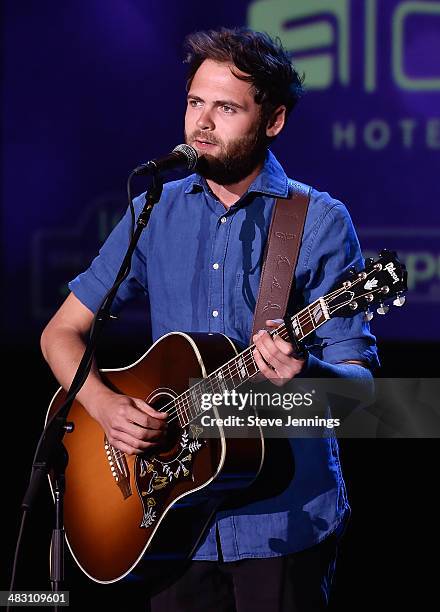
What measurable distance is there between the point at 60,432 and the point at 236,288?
2.27 ft

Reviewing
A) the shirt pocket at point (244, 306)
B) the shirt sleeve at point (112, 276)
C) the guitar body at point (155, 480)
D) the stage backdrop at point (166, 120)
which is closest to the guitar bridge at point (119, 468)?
the guitar body at point (155, 480)

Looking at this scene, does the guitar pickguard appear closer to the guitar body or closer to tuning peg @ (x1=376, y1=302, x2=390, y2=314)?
the guitar body

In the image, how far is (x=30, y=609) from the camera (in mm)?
4434

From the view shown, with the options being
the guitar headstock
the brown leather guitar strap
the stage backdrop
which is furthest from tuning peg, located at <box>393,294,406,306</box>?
the stage backdrop

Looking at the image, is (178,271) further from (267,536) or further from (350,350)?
(267,536)

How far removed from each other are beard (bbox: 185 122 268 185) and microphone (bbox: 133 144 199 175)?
0.35 ft

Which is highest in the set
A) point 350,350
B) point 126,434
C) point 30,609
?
point 350,350

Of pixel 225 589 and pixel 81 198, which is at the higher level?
pixel 81 198

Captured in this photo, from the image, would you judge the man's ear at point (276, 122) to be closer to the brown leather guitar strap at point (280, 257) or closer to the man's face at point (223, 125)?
the man's face at point (223, 125)

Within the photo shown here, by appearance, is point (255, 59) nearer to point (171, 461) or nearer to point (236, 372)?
point (236, 372)

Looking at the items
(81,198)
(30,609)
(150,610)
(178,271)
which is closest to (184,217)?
(178,271)

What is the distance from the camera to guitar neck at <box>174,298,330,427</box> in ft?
8.09

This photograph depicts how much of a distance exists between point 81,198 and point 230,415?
7.42 feet

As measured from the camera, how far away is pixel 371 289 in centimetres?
242
